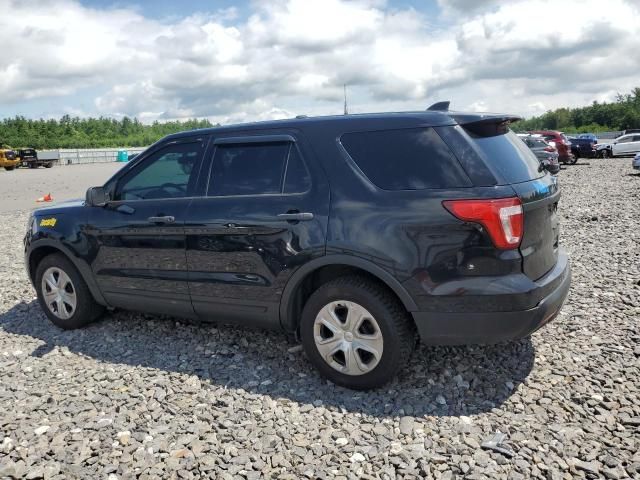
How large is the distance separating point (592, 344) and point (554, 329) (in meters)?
0.37

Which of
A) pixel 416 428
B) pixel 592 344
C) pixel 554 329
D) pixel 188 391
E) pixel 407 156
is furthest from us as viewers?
pixel 554 329

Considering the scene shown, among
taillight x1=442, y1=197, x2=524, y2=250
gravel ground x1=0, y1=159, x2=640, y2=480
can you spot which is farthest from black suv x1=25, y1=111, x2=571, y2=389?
gravel ground x1=0, y1=159, x2=640, y2=480

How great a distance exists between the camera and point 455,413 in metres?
3.39

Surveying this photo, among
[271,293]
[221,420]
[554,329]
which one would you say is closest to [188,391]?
[221,420]

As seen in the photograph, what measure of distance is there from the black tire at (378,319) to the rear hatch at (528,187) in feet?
2.77

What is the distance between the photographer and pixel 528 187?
3400 millimetres

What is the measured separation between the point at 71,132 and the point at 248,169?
114 meters

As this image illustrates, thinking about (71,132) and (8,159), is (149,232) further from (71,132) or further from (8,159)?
(71,132)

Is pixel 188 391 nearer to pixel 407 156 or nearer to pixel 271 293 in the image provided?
pixel 271 293

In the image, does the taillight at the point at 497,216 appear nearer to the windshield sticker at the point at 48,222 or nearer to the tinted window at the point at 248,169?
the tinted window at the point at 248,169

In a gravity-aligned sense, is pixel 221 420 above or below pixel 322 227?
below

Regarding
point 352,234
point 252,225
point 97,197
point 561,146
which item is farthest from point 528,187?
point 561,146

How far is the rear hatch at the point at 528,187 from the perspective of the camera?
331cm

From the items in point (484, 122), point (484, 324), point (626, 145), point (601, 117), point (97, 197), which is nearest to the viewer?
point (484, 324)
